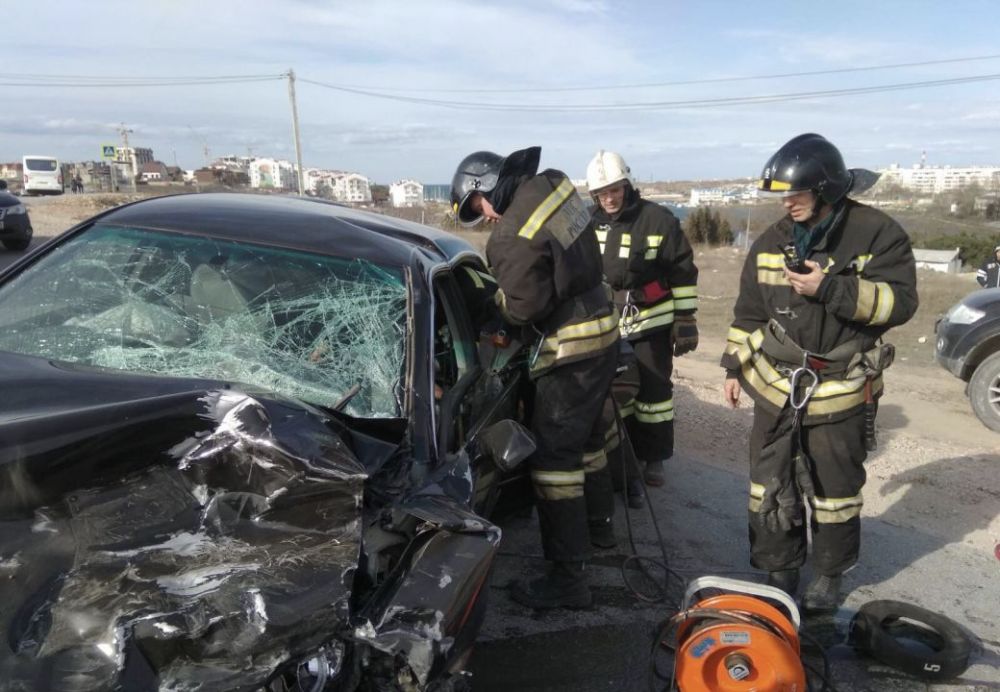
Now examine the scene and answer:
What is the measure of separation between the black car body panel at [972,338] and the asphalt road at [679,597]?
2.68 m

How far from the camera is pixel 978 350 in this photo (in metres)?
6.02

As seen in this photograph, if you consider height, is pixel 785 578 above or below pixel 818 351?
below

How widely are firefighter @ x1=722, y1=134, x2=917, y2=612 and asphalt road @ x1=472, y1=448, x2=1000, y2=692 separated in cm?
39

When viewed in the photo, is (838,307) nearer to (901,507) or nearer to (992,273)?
(901,507)

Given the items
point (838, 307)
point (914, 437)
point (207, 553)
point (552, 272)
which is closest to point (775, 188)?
point (838, 307)

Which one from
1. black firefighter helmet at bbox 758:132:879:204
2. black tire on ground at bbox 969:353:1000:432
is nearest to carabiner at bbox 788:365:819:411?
black firefighter helmet at bbox 758:132:879:204

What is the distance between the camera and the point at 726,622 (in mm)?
2342

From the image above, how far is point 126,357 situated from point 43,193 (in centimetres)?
3845

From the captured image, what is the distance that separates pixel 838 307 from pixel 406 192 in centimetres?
5663

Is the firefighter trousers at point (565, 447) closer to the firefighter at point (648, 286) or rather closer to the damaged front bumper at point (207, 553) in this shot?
the damaged front bumper at point (207, 553)

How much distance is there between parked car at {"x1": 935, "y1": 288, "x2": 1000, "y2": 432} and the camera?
5945 millimetres

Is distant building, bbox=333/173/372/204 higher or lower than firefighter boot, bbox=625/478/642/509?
higher

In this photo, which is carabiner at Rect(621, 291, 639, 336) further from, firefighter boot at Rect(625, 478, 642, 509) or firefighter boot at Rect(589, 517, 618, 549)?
firefighter boot at Rect(589, 517, 618, 549)

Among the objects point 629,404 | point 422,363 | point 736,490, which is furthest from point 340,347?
point 736,490
